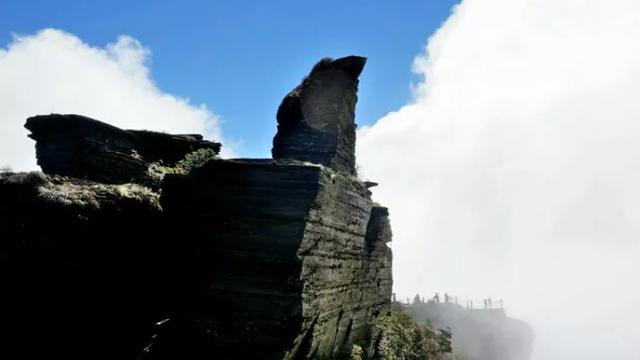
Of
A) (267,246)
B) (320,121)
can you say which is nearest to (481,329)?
(320,121)

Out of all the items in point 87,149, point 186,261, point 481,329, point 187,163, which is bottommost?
point 481,329

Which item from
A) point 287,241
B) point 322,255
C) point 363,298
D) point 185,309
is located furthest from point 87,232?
point 363,298

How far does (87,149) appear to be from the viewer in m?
9.53

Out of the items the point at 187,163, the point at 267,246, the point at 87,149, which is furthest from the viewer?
the point at 187,163

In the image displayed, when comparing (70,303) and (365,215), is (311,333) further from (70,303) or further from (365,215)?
(70,303)

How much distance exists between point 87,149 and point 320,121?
5.82m

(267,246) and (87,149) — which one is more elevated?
(87,149)

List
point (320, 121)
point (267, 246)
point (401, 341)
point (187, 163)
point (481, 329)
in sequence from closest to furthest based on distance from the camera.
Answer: point (267, 246)
point (320, 121)
point (187, 163)
point (401, 341)
point (481, 329)

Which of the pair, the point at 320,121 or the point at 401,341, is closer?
the point at 320,121

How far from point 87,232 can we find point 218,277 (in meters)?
2.57

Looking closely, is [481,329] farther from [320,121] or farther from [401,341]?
[320,121]

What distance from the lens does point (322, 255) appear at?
309 inches

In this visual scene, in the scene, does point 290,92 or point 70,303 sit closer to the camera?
point 70,303

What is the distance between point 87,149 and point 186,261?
4218 millimetres
